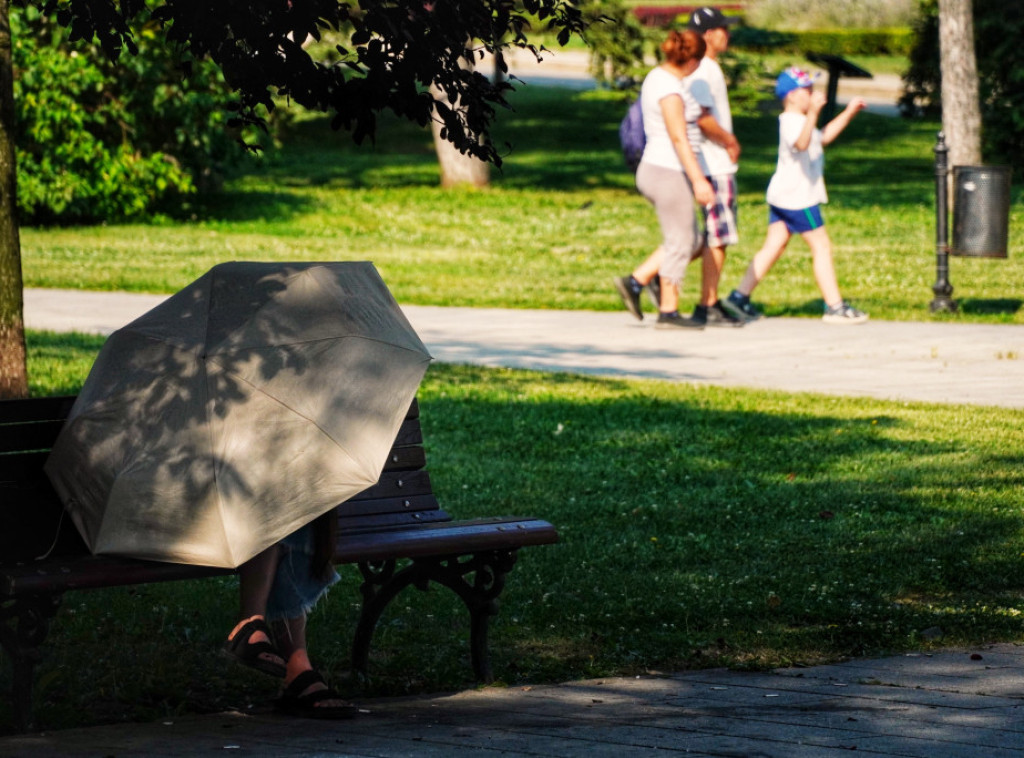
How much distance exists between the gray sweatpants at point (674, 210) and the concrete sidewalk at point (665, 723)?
648 centimetres

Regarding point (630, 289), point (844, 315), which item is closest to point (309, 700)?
point (630, 289)

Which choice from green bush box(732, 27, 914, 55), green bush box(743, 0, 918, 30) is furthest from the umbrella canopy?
green bush box(732, 27, 914, 55)

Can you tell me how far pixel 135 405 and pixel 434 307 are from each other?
9194 mm

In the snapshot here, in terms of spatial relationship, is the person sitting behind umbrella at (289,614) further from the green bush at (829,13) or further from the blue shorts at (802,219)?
the green bush at (829,13)

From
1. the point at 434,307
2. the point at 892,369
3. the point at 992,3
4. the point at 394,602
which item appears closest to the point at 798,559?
the point at 394,602

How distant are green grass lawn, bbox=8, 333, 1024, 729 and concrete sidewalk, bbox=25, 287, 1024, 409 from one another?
0.64m

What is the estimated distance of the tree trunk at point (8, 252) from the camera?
20.1ft

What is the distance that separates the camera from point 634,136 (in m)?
11.4

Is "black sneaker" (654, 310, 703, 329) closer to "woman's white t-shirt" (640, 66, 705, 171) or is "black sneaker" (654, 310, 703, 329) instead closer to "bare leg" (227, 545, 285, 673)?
"woman's white t-shirt" (640, 66, 705, 171)

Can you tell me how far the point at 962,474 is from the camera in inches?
292

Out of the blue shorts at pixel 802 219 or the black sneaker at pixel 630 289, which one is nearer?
the blue shorts at pixel 802 219

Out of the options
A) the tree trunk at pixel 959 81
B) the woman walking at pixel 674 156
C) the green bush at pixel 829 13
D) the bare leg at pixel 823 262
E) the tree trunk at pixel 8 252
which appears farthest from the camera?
the green bush at pixel 829 13

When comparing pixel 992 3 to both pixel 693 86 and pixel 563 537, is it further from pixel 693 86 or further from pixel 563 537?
pixel 563 537

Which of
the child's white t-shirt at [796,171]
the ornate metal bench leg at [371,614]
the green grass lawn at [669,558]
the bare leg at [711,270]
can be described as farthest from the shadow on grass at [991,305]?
the ornate metal bench leg at [371,614]
